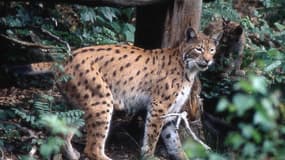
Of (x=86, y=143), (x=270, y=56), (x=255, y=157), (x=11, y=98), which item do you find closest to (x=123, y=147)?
(x=86, y=143)

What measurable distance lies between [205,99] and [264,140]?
18.5ft

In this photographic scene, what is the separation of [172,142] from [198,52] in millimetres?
1053

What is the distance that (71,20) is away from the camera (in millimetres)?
10930

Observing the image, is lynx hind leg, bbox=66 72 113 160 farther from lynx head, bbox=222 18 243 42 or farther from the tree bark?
lynx head, bbox=222 18 243 42

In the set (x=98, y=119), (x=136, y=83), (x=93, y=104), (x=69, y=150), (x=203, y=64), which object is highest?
(x=203, y=64)

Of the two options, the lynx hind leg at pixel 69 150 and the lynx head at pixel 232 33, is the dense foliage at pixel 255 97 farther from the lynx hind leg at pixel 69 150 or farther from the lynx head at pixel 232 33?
the lynx hind leg at pixel 69 150

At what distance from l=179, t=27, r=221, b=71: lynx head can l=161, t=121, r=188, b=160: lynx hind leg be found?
2.42ft

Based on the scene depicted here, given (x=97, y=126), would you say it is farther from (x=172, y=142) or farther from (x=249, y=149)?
(x=249, y=149)

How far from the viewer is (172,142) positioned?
9305mm

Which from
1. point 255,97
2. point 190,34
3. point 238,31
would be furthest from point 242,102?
point 238,31

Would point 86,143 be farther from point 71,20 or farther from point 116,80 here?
point 71,20

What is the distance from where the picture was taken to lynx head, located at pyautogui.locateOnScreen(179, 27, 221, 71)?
29.6 feet

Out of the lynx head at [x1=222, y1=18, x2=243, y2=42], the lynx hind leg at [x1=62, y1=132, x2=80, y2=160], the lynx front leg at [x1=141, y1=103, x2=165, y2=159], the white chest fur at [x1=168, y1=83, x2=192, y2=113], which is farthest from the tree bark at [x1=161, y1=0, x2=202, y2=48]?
the lynx hind leg at [x1=62, y1=132, x2=80, y2=160]

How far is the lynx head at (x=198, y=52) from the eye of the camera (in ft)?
29.6
